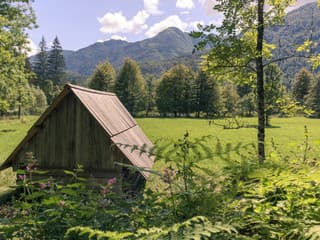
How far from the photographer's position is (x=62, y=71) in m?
114

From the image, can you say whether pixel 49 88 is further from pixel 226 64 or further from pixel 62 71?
pixel 226 64

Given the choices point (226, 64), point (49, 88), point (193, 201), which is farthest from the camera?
point (49, 88)

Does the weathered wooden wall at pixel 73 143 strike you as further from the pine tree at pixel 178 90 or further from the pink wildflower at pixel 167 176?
the pine tree at pixel 178 90

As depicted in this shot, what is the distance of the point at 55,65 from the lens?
11275 cm

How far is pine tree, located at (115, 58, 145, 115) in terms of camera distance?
7269cm

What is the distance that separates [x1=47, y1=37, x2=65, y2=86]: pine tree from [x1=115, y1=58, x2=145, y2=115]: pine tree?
48266 mm

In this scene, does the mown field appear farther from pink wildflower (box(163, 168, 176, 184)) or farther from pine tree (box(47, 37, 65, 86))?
pine tree (box(47, 37, 65, 86))

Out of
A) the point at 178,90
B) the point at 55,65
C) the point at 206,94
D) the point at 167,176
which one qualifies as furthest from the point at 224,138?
the point at 55,65

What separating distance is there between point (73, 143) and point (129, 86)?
6421 centimetres

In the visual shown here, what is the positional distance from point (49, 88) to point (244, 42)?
334 feet

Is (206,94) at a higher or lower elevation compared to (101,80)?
lower

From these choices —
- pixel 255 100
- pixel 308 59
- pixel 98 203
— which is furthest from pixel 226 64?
pixel 98 203

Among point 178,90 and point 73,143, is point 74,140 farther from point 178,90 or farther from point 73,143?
point 178,90

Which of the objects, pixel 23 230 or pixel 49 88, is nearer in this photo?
pixel 23 230
